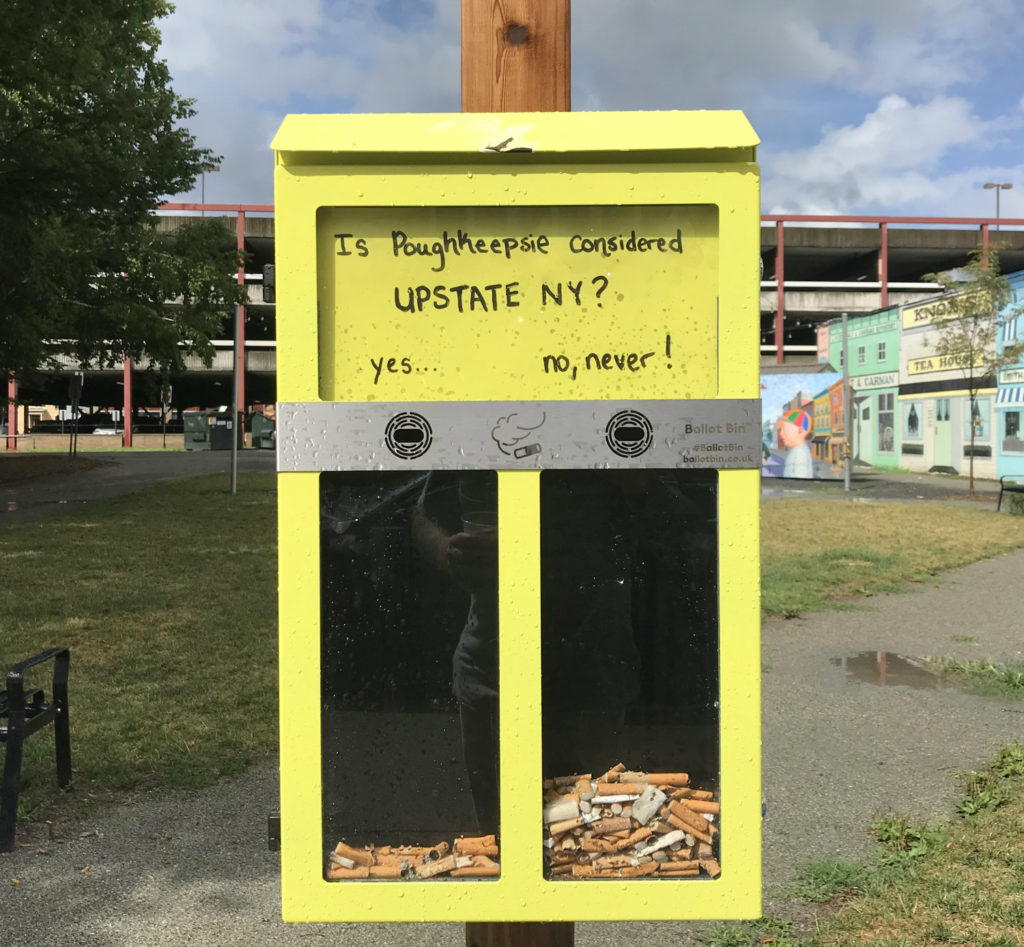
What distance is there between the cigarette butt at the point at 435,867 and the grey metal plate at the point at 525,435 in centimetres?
67

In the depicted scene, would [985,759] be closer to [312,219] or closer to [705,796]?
[705,796]

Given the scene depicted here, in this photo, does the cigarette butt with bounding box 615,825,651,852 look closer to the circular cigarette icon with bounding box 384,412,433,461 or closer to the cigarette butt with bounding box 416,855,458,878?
the cigarette butt with bounding box 416,855,458,878

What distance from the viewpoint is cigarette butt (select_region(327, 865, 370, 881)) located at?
1657mm

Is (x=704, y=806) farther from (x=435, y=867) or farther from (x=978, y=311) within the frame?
(x=978, y=311)

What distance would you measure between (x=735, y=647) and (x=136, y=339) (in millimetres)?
18323

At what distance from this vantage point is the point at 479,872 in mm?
1652

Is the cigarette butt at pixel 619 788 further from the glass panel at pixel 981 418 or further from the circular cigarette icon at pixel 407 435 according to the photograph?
the glass panel at pixel 981 418

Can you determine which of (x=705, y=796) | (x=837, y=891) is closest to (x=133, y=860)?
(x=837, y=891)

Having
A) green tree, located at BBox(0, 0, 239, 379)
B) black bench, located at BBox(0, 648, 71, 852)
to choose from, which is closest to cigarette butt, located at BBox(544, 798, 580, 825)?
black bench, located at BBox(0, 648, 71, 852)

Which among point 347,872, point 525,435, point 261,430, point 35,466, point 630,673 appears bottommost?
point 347,872

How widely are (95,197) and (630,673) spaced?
1334cm

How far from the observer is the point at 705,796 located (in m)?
1.66

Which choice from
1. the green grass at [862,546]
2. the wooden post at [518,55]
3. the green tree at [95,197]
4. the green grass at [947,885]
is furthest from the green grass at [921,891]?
the green tree at [95,197]

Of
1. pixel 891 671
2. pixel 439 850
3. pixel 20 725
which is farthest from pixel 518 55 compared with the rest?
pixel 891 671
